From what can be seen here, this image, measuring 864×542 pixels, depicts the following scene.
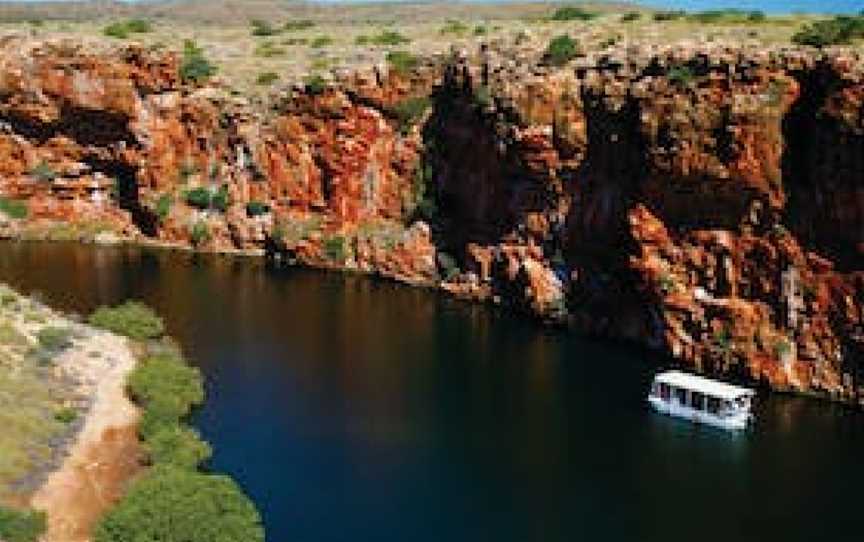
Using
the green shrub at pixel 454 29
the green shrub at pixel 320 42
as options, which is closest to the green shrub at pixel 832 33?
the green shrub at pixel 454 29

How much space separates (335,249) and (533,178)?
21.5 meters

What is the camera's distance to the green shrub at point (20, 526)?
178 ft

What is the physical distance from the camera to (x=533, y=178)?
4035 inches

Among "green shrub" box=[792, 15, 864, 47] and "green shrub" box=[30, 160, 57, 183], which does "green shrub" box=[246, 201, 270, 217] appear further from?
"green shrub" box=[792, 15, 864, 47]

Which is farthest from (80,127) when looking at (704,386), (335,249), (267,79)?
(704,386)

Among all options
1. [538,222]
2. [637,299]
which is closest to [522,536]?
[637,299]

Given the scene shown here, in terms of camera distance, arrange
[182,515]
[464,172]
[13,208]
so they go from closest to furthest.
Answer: [182,515] → [464,172] → [13,208]

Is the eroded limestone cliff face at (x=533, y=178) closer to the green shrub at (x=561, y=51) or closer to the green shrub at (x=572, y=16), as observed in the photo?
the green shrub at (x=561, y=51)

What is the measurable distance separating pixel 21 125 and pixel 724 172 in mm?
67499

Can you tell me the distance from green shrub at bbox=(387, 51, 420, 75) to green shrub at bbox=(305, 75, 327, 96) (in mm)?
5823

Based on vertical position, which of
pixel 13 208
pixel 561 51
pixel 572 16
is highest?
pixel 572 16

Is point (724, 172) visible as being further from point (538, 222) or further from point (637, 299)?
point (538, 222)

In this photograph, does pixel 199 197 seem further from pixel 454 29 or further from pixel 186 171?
pixel 454 29

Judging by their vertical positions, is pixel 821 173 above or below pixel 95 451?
above
